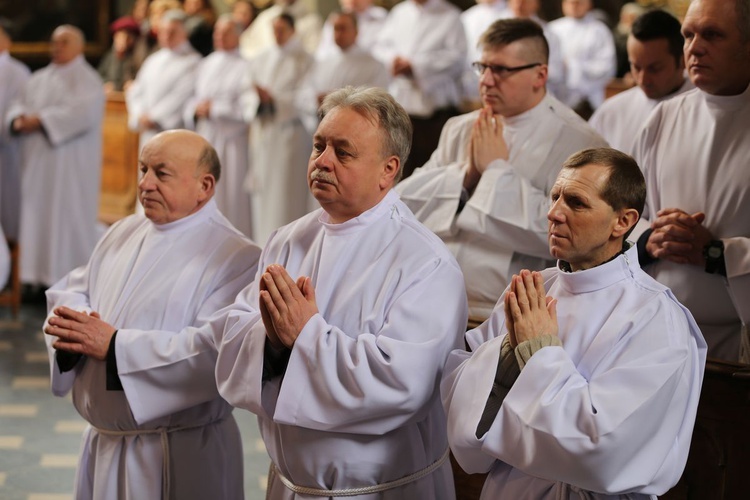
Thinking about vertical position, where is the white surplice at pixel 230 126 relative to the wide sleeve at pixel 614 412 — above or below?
below

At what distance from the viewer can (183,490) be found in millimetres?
4473

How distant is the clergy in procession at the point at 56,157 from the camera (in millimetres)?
10422

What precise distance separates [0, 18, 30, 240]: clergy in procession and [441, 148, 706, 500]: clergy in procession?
27.2 ft

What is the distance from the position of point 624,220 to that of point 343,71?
860cm

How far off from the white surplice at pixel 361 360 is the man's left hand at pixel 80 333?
2.12 ft

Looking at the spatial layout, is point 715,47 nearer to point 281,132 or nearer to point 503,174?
point 503,174

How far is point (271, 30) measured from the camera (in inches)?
568

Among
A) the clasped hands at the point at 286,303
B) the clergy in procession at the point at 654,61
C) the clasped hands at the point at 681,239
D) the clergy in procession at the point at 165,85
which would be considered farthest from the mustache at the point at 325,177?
the clergy in procession at the point at 165,85

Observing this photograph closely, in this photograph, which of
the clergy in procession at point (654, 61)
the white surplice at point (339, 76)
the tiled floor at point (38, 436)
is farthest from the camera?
the white surplice at point (339, 76)

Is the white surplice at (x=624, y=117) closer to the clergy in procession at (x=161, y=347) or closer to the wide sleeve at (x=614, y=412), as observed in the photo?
the clergy in procession at (x=161, y=347)

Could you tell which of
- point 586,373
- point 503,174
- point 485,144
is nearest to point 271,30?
point 485,144

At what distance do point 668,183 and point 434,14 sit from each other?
8.04m

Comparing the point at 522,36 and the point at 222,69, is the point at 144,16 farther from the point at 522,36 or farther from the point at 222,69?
the point at 522,36

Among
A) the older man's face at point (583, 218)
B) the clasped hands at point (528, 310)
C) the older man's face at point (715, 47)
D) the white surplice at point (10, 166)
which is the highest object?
the older man's face at point (715, 47)
